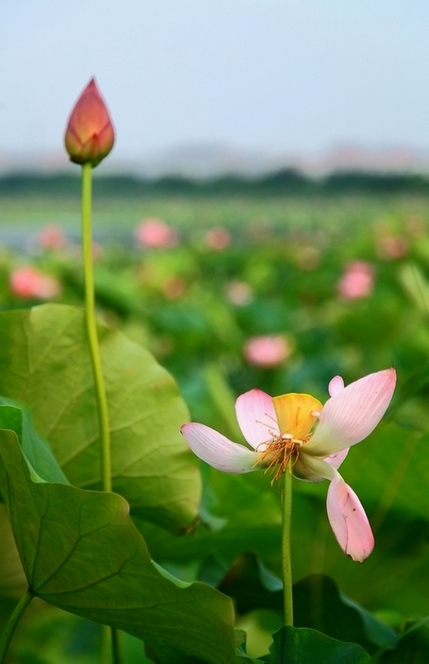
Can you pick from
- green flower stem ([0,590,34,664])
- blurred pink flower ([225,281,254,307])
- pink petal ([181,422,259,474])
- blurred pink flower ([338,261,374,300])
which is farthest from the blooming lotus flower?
blurred pink flower ([225,281,254,307])

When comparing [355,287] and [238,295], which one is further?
[238,295]

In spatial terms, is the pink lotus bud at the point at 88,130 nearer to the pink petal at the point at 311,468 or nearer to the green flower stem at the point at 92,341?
the green flower stem at the point at 92,341

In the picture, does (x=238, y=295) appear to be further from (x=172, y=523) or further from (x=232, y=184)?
(x=232, y=184)

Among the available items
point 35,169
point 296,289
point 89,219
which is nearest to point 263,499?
point 89,219

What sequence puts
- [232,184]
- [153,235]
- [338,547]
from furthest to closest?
[232,184]
[153,235]
[338,547]

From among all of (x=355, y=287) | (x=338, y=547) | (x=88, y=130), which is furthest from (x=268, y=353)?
Result: (x=88, y=130)

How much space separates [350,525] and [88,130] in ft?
0.74

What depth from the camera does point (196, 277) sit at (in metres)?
3.60

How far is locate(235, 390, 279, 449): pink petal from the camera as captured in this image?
356mm

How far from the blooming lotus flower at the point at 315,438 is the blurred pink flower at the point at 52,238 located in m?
3.14

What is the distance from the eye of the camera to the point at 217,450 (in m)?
0.34

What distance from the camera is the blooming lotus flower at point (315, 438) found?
321 millimetres

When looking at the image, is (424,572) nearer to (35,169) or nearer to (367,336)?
(367,336)

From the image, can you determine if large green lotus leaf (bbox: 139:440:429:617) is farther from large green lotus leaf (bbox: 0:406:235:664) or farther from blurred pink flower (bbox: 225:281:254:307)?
blurred pink flower (bbox: 225:281:254:307)
